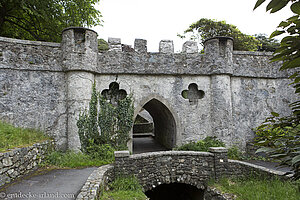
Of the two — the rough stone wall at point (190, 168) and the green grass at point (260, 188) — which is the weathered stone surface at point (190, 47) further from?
the green grass at point (260, 188)

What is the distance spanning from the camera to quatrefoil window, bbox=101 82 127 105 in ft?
26.7

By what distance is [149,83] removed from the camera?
816 cm

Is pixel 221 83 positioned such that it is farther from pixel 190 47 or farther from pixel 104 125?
pixel 104 125

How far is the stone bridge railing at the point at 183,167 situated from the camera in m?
6.20

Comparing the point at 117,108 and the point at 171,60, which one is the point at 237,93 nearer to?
the point at 171,60

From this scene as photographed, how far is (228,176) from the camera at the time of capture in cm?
648

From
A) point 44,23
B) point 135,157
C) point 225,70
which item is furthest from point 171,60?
point 44,23

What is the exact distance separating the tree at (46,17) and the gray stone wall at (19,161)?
6.83 meters

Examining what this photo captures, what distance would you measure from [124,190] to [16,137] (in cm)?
350

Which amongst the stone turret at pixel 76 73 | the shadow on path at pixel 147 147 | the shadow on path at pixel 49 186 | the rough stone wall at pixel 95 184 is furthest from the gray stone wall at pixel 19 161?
the shadow on path at pixel 147 147

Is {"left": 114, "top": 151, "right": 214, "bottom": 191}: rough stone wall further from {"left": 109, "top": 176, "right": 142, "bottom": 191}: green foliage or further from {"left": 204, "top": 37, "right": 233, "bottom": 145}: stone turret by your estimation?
{"left": 204, "top": 37, "right": 233, "bottom": 145}: stone turret

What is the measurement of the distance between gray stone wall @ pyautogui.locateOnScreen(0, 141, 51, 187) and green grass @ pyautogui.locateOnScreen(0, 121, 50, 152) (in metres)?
0.25

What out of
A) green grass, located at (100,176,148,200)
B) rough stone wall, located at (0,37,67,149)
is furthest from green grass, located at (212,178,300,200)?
rough stone wall, located at (0,37,67,149)

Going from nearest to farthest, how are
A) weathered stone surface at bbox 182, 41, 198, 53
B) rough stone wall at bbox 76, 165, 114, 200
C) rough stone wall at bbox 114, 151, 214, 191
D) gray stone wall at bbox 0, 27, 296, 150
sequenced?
rough stone wall at bbox 76, 165, 114, 200
rough stone wall at bbox 114, 151, 214, 191
gray stone wall at bbox 0, 27, 296, 150
weathered stone surface at bbox 182, 41, 198, 53
